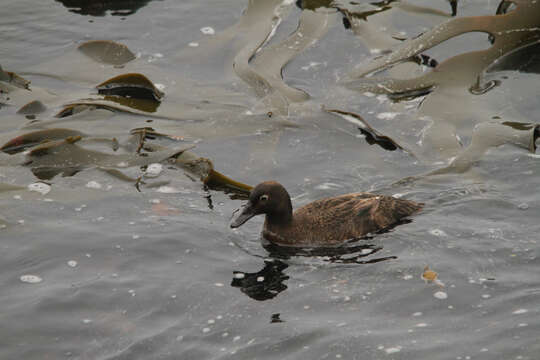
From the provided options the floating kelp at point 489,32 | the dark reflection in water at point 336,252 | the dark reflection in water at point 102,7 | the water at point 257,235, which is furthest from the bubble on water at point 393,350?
the dark reflection in water at point 102,7

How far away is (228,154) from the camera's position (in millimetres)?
9641

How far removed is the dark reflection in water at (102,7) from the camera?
13047 millimetres

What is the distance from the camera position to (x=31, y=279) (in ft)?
25.2

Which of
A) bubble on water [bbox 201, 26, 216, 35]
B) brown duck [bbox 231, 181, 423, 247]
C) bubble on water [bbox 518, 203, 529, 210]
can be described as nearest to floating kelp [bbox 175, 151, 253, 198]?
brown duck [bbox 231, 181, 423, 247]

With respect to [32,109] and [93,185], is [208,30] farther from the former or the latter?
[93,185]

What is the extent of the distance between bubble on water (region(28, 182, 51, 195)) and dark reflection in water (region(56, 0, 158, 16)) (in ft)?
15.4

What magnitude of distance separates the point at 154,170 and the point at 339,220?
209 centimetres

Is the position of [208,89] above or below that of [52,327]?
above

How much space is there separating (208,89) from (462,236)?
13.0 ft

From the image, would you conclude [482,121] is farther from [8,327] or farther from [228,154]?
[8,327]

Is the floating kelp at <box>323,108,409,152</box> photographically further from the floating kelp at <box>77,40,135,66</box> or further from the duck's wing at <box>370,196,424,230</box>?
the floating kelp at <box>77,40,135,66</box>

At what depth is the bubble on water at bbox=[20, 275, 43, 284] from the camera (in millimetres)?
7642

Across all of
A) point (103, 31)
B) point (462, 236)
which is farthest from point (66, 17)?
point (462, 236)

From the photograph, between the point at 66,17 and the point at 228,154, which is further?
the point at 66,17
